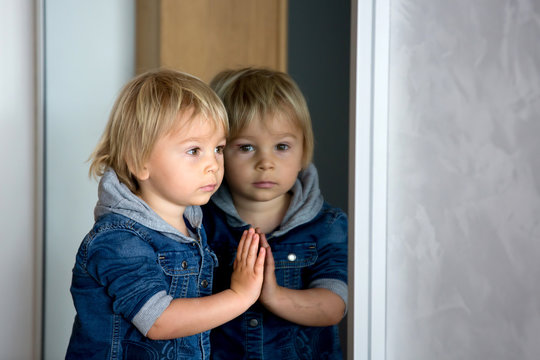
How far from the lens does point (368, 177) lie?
0.97 metres

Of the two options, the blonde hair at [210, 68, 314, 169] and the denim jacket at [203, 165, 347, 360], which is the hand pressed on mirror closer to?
the denim jacket at [203, 165, 347, 360]

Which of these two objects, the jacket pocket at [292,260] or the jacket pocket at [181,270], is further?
the jacket pocket at [292,260]

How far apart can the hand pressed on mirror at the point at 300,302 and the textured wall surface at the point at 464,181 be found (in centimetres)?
19

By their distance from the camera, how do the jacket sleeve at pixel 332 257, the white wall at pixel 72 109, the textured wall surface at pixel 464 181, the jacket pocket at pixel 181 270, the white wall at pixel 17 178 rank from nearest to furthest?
the textured wall surface at pixel 464 181 → the jacket pocket at pixel 181 270 → the jacket sleeve at pixel 332 257 → the white wall at pixel 17 178 → the white wall at pixel 72 109

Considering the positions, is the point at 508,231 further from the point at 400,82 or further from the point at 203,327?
the point at 203,327

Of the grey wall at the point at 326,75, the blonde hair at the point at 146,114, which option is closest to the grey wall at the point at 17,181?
the blonde hair at the point at 146,114

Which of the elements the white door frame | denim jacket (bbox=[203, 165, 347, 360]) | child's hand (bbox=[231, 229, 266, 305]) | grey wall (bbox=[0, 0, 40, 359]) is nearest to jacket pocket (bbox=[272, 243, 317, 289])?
denim jacket (bbox=[203, 165, 347, 360])

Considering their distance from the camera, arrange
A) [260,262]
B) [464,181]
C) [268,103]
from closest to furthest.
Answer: [464,181] < [260,262] < [268,103]

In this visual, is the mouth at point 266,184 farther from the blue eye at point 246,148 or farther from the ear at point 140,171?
the ear at point 140,171

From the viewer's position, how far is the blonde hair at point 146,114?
107 centimetres

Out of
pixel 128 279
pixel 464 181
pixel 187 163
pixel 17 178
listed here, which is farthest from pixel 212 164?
pixel 17 178

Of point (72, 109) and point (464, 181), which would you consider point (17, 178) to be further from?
point (464, 181)

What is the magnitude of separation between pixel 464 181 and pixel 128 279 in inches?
21.8

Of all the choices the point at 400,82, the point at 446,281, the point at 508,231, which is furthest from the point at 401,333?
the point at 400,82
